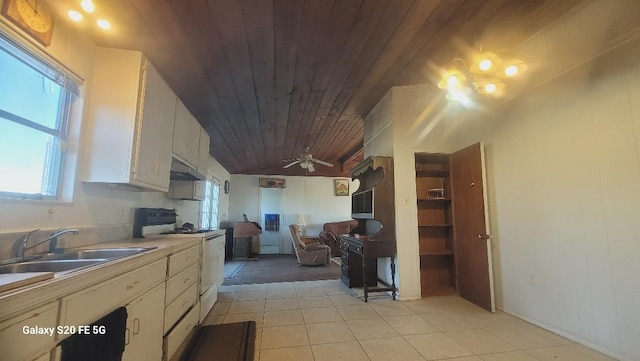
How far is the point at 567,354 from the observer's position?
220 centimetres

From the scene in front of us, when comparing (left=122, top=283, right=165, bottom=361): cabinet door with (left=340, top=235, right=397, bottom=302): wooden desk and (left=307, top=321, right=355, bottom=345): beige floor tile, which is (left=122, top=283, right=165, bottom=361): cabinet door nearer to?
(left=307, top=321, right=355, bottom=345): beige floor tile

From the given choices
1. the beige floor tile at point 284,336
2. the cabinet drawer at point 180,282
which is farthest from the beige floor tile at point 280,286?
the cabinet drawer at point 180,282

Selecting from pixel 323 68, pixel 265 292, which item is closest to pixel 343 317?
pixel 265 292

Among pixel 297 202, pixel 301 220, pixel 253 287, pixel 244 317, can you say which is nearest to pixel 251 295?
pixel 253 287

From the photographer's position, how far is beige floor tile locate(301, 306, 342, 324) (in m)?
2.99

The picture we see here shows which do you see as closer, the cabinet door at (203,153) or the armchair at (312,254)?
the cabinet door at (203,153)

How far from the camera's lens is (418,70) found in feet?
10.7

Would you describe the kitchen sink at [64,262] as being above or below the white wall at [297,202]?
below

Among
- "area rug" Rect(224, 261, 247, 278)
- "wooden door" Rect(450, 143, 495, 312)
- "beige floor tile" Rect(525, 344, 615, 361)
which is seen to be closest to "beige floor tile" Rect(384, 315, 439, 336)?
"beige floor tile" Rect(525, 344, 615, 361)

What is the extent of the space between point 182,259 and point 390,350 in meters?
2.00

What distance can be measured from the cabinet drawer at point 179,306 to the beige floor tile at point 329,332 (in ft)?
3.93

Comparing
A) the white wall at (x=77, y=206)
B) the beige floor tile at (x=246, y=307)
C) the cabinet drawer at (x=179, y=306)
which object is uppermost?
the white wall at (x=77, y=206)

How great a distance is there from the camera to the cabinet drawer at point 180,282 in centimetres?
210

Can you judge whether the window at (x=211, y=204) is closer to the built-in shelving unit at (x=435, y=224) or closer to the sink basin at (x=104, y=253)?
the sink basin at (x=104, y=253)
